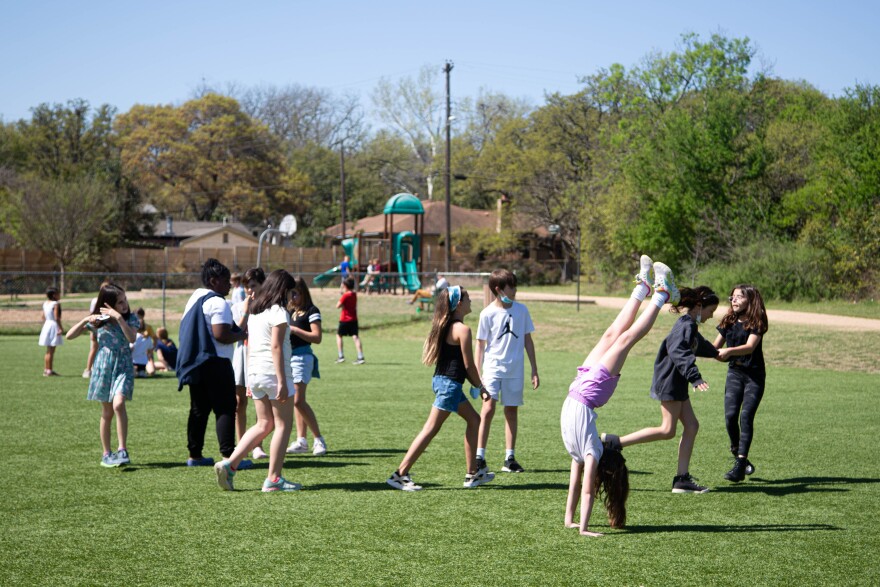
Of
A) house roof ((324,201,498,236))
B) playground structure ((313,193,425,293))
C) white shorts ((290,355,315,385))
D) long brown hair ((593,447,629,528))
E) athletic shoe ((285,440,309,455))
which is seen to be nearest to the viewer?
long brown hair ((593,447,629,528))

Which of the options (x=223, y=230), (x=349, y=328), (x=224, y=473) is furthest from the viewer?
(x=223, y=230)

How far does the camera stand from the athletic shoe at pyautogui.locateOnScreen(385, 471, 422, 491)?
7.64 m

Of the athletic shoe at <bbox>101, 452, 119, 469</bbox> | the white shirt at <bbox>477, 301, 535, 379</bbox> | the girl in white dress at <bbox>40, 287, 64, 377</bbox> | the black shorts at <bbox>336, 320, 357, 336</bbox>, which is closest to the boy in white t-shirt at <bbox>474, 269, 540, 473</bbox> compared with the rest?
the white shirt at <bbox>477, 301, 535, 379</bbox>

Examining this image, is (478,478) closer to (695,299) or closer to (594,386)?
(594,386)

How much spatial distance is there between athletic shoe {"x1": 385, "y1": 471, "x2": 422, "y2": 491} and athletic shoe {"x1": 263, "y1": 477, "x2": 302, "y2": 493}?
32.6 inches

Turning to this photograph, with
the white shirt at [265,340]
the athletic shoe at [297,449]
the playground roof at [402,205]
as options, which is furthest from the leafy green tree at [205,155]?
the white shirt at [265,340]

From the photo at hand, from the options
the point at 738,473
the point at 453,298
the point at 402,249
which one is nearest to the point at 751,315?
the point at 738,473

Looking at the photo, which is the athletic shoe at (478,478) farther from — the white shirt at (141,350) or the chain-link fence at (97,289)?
the chain-link fence at (97,289)

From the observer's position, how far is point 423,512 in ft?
22.8

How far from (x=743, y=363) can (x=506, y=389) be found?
217 centimetres

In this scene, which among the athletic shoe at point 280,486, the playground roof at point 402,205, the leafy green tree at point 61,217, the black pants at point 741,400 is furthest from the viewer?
the leafy green tree at point 61,217

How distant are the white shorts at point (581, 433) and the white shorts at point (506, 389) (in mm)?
2140

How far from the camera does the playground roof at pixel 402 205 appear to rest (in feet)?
146

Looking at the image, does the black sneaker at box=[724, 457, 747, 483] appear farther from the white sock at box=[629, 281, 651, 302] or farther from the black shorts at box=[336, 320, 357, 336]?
the black shorts at box=[336, 320, 357, 336]
